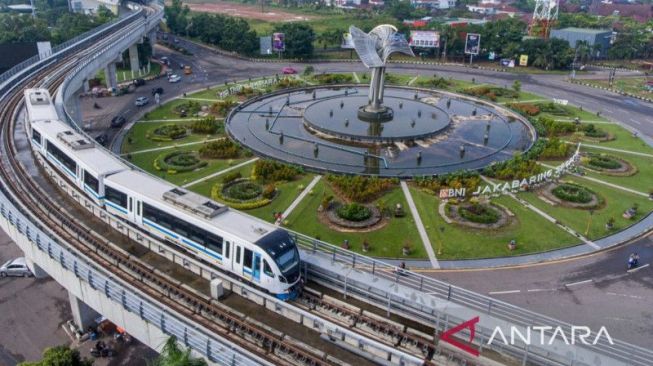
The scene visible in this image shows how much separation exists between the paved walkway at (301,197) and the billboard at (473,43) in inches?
3146

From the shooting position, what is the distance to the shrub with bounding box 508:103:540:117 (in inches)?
3103

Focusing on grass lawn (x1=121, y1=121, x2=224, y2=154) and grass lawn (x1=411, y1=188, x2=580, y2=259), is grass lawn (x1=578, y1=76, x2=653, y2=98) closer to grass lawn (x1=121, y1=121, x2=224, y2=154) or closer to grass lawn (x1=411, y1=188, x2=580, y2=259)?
grass lawn (x1=411, y1=188, x2=580, y2=259)

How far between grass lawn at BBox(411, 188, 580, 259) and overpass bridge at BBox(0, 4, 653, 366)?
7975 mm

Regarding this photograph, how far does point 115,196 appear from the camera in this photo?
33375 millimetres

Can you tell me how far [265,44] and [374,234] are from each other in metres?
86.8

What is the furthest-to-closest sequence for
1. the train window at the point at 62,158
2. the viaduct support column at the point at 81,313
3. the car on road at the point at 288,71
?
the car on road at the point at 288,71 < the train window at the point at 62,158 < the viaduct support column at the point at 81,313

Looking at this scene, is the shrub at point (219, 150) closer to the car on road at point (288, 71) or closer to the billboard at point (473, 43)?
the car on road at point (288, 71)

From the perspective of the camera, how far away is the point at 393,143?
6475 centimetres

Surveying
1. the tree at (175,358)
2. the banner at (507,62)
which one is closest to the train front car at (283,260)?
the tree at (175,358)

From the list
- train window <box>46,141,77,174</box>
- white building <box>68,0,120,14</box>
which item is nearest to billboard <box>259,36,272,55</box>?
white building <box>68,0,120,14</box>

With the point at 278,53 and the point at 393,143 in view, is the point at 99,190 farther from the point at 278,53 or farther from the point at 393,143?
the point at 278,53

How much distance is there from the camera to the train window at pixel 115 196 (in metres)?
32.8

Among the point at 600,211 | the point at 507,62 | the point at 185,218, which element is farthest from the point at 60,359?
the point at 507,62

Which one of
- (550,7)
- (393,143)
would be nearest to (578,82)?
(550,7)
